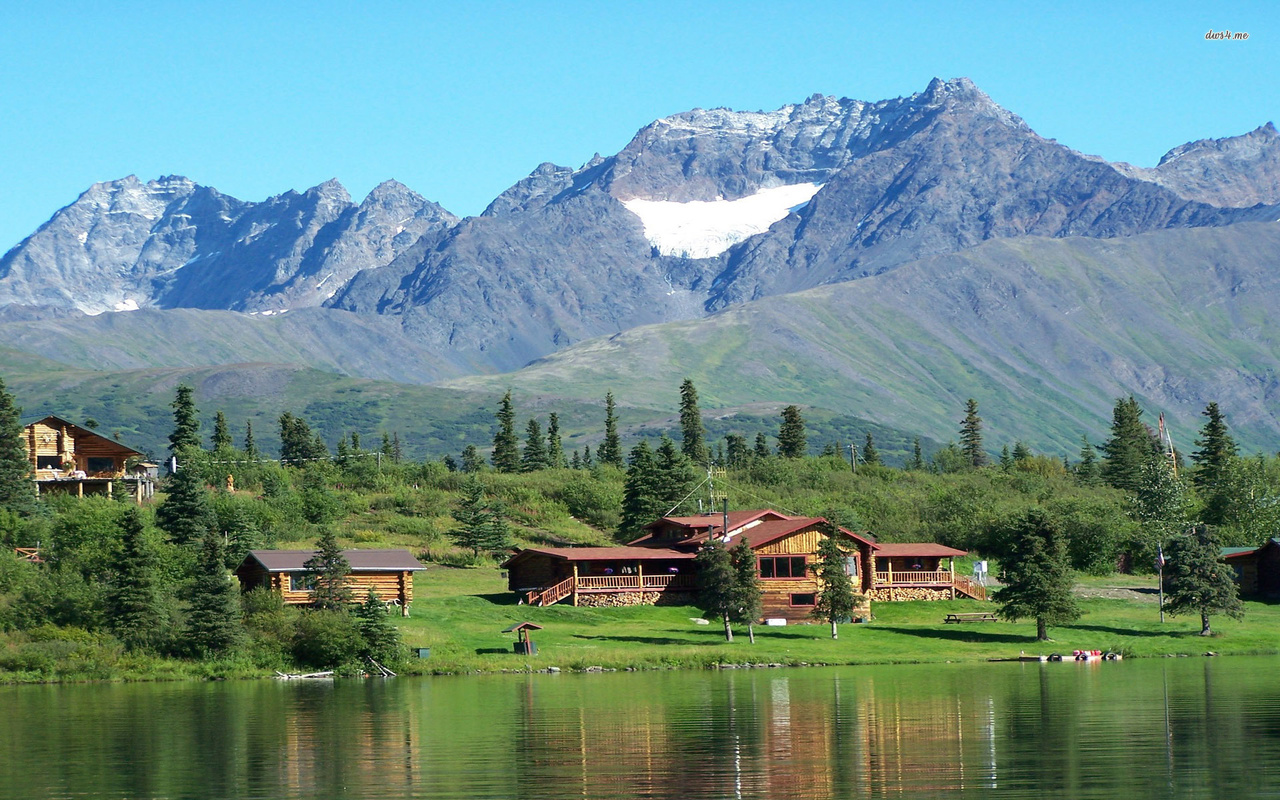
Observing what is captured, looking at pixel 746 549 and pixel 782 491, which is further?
pixel 782 491

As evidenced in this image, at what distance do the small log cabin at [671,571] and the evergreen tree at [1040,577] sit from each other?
11.1 m

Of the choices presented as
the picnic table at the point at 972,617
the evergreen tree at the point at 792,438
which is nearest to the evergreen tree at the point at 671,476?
the picnic table at the point at 972,617

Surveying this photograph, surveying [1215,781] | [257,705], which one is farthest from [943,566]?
[1215,781]

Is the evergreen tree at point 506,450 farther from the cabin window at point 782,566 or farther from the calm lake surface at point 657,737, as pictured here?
the calm lake surface at point 657,737

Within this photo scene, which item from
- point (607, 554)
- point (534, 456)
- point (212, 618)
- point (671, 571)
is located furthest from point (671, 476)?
point (212, 618)

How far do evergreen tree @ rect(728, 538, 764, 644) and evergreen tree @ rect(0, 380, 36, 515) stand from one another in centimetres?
4578

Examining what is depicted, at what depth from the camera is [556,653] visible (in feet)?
263


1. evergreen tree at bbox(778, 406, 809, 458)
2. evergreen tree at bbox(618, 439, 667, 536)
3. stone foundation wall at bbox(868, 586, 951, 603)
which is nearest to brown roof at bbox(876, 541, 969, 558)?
stone foundation wall at bbox(868, 586, 951, 603)

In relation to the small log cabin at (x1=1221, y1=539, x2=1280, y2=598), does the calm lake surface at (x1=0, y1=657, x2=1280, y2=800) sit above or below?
below

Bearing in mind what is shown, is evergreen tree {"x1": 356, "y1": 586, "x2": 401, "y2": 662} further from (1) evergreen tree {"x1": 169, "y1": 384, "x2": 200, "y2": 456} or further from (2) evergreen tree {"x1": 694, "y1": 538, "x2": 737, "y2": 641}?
(1) evergreen tree {"x1": 169, "y1": 384, "x2": 200, "y2": 456}

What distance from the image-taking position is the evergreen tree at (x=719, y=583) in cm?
8850

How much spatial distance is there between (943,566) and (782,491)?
41.3 metres

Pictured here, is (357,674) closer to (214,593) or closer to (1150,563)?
(214,593)

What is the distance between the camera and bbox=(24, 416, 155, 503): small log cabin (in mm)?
122000
